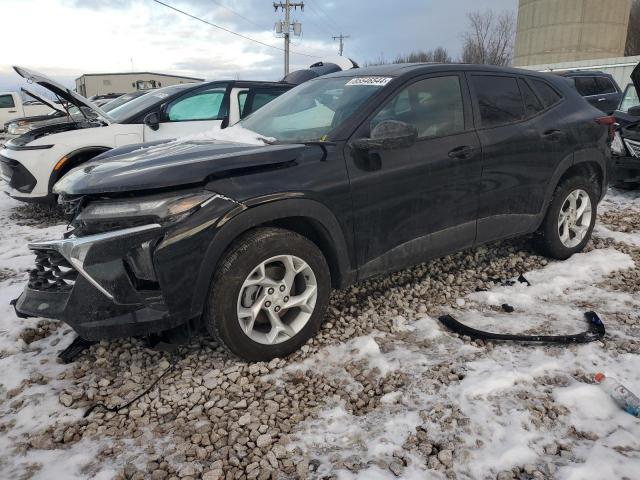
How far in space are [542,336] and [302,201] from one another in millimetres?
1756

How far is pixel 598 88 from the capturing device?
1302 centimetres

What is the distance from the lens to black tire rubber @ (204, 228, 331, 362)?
8.33 ft

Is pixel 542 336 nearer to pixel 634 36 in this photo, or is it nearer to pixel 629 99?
pixel 629 99

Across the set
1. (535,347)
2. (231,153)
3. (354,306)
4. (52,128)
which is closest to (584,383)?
(535,347)

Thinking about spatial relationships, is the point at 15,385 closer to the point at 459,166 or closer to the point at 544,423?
the point at 544,423

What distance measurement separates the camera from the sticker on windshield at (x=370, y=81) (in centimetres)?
324

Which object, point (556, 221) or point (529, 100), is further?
point (556, 221)

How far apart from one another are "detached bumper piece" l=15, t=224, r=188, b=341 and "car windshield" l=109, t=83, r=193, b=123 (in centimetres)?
423

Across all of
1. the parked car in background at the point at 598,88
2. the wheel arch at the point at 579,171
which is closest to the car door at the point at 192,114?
the wheel arch at the point at 579,171

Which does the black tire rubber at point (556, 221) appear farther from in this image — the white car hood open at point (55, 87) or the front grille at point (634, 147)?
the white car hood open at point (55, 87)

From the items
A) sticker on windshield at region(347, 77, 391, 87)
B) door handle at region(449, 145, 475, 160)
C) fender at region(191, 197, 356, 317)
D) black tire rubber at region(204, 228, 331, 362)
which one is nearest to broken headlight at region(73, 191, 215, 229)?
fender at region(191, 197, 356, 317)

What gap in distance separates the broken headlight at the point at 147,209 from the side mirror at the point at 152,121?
13.0 feet

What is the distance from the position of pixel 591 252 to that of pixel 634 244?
0.66 m

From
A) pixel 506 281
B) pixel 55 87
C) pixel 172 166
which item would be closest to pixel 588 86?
pixel 506 281
